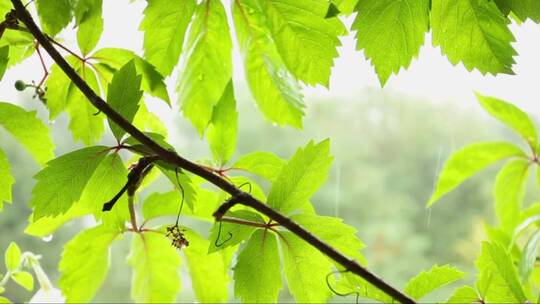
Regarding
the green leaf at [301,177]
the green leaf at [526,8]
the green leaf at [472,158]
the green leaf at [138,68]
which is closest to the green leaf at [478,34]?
the green leaf at [526,8]

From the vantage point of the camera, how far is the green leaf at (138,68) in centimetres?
48

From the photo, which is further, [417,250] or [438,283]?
[417,250]

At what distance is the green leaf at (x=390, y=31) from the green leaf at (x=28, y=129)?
26 cm

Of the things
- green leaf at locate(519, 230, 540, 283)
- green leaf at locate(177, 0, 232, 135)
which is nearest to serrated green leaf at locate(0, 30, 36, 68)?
green leaf at locate(177, 0, 232, 135)

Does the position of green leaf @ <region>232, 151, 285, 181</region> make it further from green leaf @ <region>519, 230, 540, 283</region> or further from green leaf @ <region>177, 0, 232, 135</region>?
green leaf @ <region>519, 230, 540, 283</region>

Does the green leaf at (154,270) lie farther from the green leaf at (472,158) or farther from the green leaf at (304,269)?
the green leaf at (472,158)

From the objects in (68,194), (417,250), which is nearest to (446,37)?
(68,194)

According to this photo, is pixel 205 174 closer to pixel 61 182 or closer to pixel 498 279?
pixel 61 182

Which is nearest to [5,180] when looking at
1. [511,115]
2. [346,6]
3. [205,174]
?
[205,174]

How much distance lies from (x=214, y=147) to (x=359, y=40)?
0.61 feet

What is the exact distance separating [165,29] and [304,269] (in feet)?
0.74

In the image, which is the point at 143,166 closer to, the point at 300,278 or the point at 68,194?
the point at 68,194

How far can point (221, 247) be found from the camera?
43 centimetres

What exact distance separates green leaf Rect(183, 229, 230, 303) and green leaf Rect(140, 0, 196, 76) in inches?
7.2
